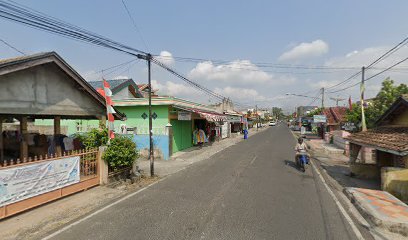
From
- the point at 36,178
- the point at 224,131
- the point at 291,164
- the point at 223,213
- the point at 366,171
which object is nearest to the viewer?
the point at 223,213

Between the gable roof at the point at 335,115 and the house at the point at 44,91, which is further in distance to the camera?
the gable roof at the point at 335,115

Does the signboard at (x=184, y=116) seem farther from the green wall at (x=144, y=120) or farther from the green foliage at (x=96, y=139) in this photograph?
the green foliage at (x=96, y=139)

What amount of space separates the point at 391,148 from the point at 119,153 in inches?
380

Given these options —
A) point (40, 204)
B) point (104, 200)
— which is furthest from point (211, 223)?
point (40, 204)

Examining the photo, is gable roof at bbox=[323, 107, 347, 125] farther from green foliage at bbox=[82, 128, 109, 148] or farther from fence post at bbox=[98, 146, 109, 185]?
fence post at bbox=[98, 146, 109, 185]

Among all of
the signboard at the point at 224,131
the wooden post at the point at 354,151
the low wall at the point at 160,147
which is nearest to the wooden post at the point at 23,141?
the low wall at the point at 160,147

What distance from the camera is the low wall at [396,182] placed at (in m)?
7.21

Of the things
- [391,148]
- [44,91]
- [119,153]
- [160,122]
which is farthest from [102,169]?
[391,148]

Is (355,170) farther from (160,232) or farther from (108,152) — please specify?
(108,152)

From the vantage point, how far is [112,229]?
4949mm

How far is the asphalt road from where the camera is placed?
189 inches

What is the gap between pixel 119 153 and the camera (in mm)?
8766

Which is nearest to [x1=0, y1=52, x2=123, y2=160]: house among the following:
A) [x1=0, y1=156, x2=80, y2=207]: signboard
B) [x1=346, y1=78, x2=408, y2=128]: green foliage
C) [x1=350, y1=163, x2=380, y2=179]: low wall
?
[x1=0, y1=156, x2=80, y2=207]: signboard

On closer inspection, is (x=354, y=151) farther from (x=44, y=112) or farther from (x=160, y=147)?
(x=44, y=112)
